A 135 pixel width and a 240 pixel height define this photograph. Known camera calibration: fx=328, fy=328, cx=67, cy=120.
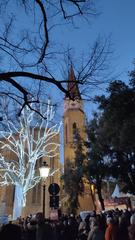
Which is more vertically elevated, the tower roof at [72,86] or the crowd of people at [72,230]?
the tower roof at [72,86]

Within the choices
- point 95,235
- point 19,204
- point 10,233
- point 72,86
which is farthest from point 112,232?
point 19,204

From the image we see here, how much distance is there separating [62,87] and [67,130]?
7119 cm

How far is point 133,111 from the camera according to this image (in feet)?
65.5

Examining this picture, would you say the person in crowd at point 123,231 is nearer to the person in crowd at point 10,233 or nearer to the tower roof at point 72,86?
the tower roof at point 72,86

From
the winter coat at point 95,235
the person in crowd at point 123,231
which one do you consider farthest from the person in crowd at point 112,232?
the person in crowd at point 123,231

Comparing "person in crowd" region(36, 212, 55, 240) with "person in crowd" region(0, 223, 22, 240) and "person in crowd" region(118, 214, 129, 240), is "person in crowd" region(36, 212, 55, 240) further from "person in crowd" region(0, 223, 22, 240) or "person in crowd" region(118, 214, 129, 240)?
"person in crowd" region(0, 223, 22, 240)

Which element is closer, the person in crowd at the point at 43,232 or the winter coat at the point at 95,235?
the person in crowd at the point at 43,232

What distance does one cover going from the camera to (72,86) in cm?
988

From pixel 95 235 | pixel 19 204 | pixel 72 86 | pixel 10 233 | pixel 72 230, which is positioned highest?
pixel 72 86

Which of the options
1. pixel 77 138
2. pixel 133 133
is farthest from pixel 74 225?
pixel 77 138

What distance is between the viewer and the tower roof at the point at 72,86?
9725 mm

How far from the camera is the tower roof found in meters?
9.73

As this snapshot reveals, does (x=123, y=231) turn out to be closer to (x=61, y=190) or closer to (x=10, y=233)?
(x=10, y=233)

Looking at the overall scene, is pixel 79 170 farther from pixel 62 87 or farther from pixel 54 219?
pixel 62 87
